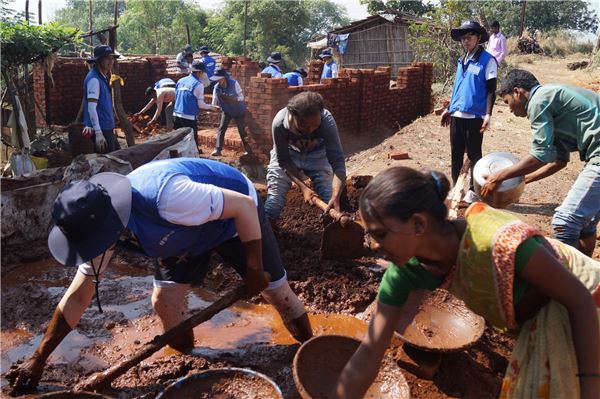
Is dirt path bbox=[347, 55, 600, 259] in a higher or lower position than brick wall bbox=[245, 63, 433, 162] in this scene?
lower

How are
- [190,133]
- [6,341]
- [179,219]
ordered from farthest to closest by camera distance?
[190,133] < [6,341] < [179,219]

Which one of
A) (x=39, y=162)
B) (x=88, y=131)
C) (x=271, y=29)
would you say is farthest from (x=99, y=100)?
(x=271, y=29)

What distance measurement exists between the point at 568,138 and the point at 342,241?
198cm

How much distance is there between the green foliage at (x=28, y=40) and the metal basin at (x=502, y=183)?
6.31m

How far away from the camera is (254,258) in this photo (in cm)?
291

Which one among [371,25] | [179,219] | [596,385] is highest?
[371,25]

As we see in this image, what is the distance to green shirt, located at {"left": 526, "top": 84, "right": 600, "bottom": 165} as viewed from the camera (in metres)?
3.56

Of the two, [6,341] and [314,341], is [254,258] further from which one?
[6,341]

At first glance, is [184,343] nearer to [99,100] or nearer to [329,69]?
[99,100]

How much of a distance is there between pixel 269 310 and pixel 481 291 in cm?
269

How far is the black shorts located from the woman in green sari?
1.38 m

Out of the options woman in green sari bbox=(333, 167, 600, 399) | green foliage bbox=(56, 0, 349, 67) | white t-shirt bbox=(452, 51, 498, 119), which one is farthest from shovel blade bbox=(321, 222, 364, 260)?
green foliage bbox=(56, 0, 349, 67)

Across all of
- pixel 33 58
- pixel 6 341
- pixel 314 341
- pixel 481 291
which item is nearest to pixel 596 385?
pixel 481 291

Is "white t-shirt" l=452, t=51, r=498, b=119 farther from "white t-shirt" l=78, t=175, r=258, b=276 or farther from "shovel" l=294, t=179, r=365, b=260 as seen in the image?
"white t-shirt" l=78, t=175, r=258, b=276
